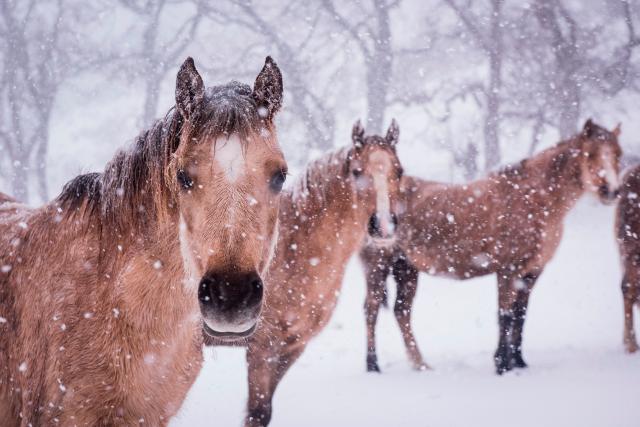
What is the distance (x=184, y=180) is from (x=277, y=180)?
315 mm

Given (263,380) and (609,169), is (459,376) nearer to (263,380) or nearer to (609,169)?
(263,380)

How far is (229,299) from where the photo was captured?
1380mm

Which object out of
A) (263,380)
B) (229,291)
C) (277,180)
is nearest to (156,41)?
(263,380)

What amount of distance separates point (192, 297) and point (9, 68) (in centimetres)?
1543

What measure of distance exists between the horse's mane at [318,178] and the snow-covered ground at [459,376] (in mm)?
1495

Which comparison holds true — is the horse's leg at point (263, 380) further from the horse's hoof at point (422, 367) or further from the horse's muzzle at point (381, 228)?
the horse's hoof at point (422, 367)

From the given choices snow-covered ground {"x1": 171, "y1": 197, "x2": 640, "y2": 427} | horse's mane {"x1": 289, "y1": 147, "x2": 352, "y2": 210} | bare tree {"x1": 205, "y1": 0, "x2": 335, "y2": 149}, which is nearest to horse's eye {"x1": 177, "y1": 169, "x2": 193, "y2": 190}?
snow-covered ground {"x1": 171, "y1": 197, "x2": 640, "y2": 427}

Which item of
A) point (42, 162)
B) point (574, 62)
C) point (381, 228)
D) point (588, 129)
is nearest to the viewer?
point (381, 228)

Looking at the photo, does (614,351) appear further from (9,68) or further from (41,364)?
(9,68)

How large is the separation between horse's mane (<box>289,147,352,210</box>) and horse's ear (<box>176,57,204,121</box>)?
223 centimetres

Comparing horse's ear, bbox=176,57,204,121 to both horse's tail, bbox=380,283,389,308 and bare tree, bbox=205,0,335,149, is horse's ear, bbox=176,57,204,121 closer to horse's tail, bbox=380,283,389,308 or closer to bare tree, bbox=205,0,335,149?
horse's tail, bbox=380,283,389,308

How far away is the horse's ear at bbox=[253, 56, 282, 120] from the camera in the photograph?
181 cm

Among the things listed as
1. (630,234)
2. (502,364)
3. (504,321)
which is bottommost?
(502,364)

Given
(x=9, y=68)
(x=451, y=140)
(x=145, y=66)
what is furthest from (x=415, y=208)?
(x=9, y=68)
